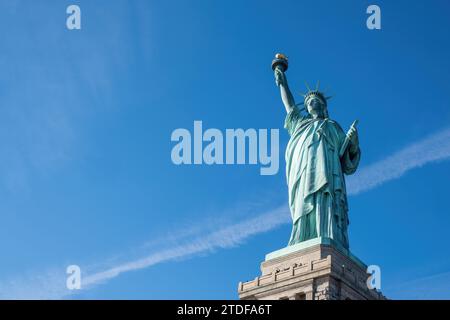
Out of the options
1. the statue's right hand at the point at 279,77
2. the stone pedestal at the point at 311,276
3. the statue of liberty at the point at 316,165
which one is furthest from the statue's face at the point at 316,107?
the stone pedestal at the point at 311,276

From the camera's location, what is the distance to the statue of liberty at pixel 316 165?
154 feet

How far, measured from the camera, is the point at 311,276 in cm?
4203

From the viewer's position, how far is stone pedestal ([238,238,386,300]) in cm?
4169

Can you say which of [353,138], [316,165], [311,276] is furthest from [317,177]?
[311,276]

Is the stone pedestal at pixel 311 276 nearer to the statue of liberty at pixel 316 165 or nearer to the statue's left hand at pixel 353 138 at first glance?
the statue of liberty at pixel 316 165

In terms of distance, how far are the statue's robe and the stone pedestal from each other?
5.59 ft

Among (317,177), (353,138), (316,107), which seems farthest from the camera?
(316,107)

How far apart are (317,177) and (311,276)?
8128 mm

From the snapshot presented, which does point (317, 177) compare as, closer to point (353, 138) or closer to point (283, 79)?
point (353, 138)

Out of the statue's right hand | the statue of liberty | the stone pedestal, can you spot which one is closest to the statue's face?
the statue of liberty

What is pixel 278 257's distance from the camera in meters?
45.5

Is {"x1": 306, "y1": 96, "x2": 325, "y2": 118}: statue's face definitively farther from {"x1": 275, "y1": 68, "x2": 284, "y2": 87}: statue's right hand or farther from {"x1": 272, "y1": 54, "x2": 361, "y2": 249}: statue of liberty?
{"x1": 275, "y1": 68, "x2": 284, "y2": 87}: statue's right hand
